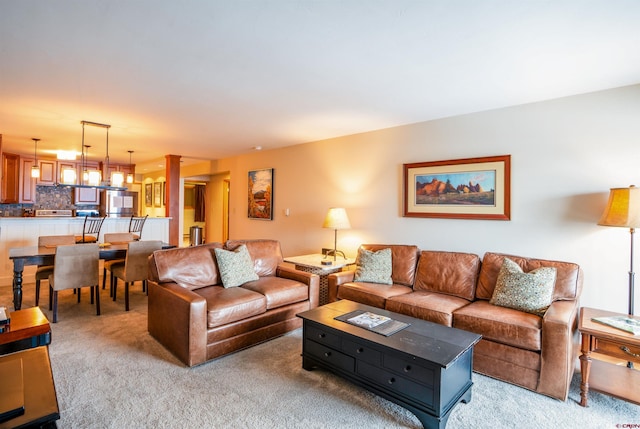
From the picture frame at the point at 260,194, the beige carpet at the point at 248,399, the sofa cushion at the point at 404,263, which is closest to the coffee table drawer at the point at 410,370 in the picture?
the beige carpet at the point at 248,399

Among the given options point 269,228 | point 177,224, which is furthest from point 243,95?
point 177,224

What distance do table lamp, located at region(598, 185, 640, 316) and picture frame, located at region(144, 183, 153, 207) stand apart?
9.85 meters

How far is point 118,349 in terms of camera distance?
2834 mm

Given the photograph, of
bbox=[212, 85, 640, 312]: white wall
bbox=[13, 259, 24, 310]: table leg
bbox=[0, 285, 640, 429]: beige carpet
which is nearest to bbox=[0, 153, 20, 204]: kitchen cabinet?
bbox=[13, 259, 24, 310]: table leg

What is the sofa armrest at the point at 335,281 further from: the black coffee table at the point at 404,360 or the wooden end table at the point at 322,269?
the black coffee table at the point at 404,360

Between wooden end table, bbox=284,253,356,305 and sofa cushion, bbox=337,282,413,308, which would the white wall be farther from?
sofa cushion, bbox=337,282,413,308

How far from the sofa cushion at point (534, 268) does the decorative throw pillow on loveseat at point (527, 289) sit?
0.41 ft

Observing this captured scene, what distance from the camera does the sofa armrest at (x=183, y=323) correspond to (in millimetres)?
2512

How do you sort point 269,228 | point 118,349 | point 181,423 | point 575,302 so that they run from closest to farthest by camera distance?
point 181,423, point 575,302, point 118,349, point 269,228

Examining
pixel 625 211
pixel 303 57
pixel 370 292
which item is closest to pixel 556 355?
pixel 625 211

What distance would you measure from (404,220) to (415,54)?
87.1 inches

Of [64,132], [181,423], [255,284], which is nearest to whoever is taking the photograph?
[181,423]

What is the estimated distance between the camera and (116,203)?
27.3 feet

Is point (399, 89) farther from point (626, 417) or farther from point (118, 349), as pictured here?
point (118, 349)
